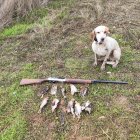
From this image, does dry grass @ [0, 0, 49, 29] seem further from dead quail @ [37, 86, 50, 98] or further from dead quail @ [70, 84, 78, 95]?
dead quail @ [70, 84, 78, 95]

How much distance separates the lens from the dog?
7.02 metres

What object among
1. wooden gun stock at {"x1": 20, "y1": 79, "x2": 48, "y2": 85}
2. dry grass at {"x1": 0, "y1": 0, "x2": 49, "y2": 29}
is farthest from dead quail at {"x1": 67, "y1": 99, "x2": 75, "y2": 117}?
dry grass at {"x1": 0, "y1": 0, "x2": 49, "y2": 29}

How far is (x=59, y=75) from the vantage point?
25.2 ft

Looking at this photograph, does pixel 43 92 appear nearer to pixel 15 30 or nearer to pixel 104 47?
pixel 104 47

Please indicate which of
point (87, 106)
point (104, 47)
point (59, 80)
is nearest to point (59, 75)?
point (59, 80)

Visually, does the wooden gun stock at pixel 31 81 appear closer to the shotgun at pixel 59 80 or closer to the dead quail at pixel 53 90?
the shotgun at pixel 59 80

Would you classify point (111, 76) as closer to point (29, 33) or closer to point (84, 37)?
point (84, 37)

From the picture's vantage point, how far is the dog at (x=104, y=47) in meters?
7.02

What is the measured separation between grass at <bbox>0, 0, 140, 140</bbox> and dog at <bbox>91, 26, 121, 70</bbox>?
18 centimetres

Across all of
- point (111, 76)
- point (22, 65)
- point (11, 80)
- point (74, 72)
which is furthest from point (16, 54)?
point (111, 76)

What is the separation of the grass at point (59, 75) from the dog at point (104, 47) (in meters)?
0.18

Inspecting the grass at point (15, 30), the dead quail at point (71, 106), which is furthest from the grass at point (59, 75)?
the dead quail at point (71, 106)

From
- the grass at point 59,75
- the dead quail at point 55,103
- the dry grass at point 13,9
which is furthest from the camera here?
the dry grass at point 13,9

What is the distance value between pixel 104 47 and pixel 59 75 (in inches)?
Answer: 42.2
